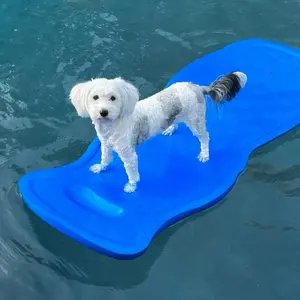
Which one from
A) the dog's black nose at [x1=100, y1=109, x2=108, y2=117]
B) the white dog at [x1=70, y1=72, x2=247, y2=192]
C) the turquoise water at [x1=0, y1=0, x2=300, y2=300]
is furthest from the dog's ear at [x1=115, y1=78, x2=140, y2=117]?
the turquoise water at [x1=0, y1=0, x2=300, y2=300]

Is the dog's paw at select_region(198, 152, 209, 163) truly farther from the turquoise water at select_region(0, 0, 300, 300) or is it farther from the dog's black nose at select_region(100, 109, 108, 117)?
the dog's black nose at select_region(100, 109, 108, 117)

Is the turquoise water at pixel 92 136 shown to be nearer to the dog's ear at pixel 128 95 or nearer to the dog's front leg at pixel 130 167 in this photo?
the dog's front leg at pixel 130 167

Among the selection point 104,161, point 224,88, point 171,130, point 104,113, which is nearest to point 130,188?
point 104,161

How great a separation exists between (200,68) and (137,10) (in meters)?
1.82

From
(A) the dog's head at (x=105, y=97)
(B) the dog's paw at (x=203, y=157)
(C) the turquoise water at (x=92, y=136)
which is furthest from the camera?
(B) the dog's paw at (x=203, y=157)

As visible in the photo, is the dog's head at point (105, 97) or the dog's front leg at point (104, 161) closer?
the dog's head at point (105, 97)

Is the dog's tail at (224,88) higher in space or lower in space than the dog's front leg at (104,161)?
higher

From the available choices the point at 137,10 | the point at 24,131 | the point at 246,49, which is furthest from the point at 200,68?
the point at 24,131

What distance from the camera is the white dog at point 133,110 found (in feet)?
13.3

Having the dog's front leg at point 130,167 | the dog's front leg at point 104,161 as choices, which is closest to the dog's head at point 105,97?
the dog's front leg at point 130,167

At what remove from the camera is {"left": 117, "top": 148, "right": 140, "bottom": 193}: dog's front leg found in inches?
183

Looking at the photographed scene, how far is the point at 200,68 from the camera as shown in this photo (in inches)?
256

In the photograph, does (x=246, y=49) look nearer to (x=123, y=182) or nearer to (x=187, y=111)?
(x=187, y=111)

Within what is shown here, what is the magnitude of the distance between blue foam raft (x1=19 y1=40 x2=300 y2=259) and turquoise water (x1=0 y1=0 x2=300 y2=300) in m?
0.17
